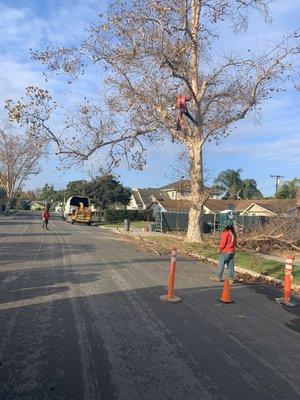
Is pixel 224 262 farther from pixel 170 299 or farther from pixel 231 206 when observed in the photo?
pixel 231 206

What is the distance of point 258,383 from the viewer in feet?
18.1

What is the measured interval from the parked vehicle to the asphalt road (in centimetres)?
4233

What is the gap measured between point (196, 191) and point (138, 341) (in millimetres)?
20463

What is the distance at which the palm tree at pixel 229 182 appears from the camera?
84375mm

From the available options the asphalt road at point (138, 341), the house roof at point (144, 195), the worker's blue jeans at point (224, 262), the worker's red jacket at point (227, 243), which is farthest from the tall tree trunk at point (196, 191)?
the house roof at point (144, 195)

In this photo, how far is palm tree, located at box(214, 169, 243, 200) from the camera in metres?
84.4

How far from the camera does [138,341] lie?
6.93 m

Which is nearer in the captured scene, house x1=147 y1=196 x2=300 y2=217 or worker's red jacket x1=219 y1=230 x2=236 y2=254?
worker's red jacket x1=219 y1=230 x2=236 y2=254

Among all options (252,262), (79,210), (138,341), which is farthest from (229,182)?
(138,341)

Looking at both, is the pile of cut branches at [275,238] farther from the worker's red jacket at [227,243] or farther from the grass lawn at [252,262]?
the worker's red jacket at [227,243]

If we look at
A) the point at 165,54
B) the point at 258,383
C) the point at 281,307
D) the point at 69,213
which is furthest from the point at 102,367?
the point at 69,213

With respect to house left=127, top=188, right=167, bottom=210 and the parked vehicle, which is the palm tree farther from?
the parked vehicle

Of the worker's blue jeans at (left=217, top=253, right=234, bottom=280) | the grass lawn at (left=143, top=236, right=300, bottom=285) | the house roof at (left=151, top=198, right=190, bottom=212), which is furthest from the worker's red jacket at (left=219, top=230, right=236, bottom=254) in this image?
the house roof at (left=151, top=198, right=190, bottom=212)

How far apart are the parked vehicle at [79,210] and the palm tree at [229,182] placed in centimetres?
3355
